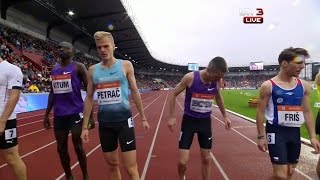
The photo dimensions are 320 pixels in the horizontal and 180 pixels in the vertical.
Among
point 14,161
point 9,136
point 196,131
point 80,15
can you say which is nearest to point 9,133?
point 9,136

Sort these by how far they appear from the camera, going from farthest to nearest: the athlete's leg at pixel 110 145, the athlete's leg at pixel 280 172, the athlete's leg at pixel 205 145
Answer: the athlete's leg at pixel 205 145, the athlete's leg at pixel 110 145, the athlete's leg at pixel 280 172

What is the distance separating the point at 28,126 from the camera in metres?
15.3

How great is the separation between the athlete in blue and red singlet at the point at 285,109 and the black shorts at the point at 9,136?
9.07ft

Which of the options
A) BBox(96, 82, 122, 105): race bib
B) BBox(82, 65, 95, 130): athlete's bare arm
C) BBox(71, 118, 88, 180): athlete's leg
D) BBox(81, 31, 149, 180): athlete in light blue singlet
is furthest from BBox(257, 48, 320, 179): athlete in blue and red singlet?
BBox(71, 118, 88, 180): athlete's leg

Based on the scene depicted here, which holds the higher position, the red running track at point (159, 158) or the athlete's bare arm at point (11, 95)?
the athlete's bare arm at point (11, 95)

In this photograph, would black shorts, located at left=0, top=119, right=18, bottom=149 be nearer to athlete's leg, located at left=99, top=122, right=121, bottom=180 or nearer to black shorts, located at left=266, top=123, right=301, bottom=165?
athlete's leg, located at left=99, top=122, right=121, bottom=180

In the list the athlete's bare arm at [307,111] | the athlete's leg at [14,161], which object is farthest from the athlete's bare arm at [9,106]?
the athlete's bare arm at [307,111]

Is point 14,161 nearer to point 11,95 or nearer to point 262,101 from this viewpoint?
point 11,95

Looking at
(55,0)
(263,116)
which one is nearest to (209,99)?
(263,116)

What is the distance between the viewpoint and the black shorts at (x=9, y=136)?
4.68m

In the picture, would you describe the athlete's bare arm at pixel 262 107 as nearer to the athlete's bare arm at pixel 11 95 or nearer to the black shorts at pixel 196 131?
the black shorts at pixel 196 131

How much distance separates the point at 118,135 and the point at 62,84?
1725 millimetres

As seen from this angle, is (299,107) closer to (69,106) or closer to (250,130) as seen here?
(69,106)

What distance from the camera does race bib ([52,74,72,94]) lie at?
239 inches
